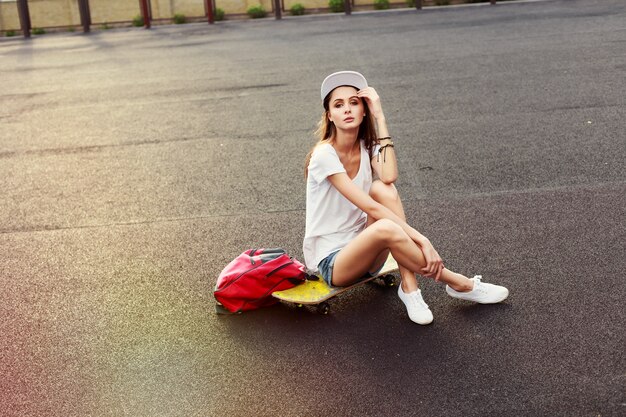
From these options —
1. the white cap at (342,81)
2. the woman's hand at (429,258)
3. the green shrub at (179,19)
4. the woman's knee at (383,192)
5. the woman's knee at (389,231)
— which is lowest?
the woman's hand at (429,258)

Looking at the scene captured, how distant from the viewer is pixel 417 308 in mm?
4457

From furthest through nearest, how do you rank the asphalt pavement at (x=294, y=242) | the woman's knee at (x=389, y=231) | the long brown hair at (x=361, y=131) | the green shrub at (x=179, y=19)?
the green shrub at (x=179, y=19)
the long brown hair at (x=361, y=131)
the woman's knee at (x=389, y=231)
the asphalt pavement at (x=294, y=242)

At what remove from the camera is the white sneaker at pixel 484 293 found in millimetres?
4594

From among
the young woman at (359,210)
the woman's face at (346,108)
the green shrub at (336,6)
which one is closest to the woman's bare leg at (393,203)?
the young woman at (359,210)

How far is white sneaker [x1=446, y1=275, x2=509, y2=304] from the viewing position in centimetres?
459

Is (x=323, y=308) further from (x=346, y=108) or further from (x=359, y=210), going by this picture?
(x=346, y=108)

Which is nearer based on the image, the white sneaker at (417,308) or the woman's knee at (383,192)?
the white sneaker at (417,308)

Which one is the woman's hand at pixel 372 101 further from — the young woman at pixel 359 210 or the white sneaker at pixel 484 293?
the white sneaker at pixel 484 293

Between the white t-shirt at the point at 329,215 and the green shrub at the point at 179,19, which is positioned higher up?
the green shrub at the point at 179,19

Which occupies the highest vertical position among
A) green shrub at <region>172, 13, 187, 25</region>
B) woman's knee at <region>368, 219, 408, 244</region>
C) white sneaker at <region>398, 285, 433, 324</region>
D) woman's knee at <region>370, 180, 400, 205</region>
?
green shrub at <region>172, 13, 187, 25</region>

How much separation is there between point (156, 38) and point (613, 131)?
679 inches

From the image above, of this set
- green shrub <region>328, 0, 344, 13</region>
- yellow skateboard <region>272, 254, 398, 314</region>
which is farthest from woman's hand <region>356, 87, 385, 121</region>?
green shrub <region>328, 0, 344, 13</region>

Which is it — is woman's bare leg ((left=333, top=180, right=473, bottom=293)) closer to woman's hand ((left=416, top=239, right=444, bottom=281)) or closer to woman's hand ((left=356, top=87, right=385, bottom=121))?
woman's hand ((left=416, top=239, right=444, bottom=281))

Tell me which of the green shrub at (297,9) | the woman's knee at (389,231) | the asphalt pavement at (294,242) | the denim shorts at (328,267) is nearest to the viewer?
the asphalt pavement at (294,242)
